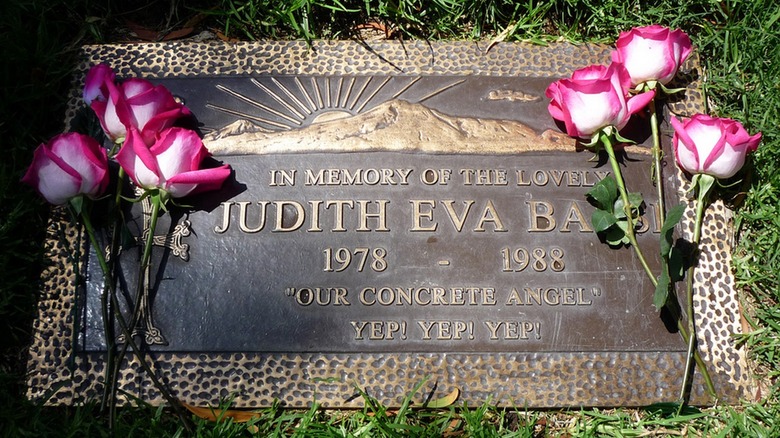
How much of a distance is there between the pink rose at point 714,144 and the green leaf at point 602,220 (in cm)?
33

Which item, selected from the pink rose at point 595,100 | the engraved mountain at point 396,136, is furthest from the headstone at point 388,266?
the pink rose at point 595,100

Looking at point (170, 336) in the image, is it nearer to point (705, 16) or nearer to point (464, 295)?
point (464, 295)

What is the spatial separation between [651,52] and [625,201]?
55cm

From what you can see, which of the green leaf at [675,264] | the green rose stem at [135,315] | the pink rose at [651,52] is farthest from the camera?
the pink rose at [651,52]

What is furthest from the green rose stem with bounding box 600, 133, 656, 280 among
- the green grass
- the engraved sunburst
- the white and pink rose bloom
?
the white and pink rose bloom

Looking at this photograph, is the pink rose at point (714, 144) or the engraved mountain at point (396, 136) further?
the engraved mountain at point (396, 136)

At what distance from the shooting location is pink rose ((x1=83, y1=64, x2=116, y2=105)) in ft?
6.81

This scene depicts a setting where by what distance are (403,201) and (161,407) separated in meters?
1.01

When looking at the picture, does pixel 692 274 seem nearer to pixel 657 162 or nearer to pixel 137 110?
pixel 657 162

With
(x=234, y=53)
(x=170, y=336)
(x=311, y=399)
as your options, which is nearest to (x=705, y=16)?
(x=234, y=53)

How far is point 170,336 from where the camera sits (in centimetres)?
196

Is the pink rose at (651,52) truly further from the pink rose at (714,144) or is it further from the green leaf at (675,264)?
the green leaf at (675,264)

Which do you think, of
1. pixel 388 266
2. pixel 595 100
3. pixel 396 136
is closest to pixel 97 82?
pixel 396 136

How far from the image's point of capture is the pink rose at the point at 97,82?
2076 millimetres
